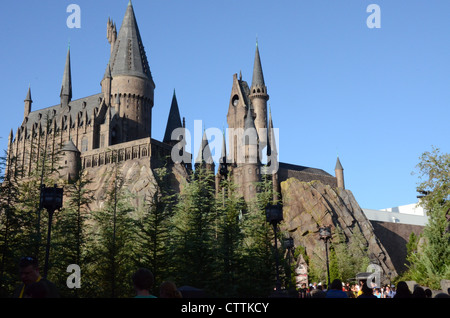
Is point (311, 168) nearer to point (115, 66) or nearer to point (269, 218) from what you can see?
point (115, 66)

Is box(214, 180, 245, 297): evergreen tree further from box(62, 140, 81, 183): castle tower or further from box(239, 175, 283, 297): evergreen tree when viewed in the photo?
box(62, 140, 81, 183): castle tower

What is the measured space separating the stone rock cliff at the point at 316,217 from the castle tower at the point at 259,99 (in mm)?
12890

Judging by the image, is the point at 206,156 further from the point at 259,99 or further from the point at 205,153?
the point at 259,99

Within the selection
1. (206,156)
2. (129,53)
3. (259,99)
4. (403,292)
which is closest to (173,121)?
(206,156)

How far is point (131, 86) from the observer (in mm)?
91562

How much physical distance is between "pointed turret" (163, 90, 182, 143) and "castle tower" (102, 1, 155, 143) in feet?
13.8

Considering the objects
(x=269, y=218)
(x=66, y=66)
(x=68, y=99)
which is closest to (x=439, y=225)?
(x=269, y=218)

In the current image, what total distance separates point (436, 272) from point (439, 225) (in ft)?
8.89

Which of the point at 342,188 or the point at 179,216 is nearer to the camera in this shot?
the point at 179,216

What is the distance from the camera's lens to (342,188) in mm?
97438

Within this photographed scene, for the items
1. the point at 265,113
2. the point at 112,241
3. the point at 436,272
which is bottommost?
the point at 436,272

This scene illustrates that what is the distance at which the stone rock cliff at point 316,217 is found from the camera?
3007 inches

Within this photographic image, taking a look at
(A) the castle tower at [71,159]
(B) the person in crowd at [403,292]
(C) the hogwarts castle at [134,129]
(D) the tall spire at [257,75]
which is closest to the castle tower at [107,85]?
(C) the hogwarts castle at [134,129]
